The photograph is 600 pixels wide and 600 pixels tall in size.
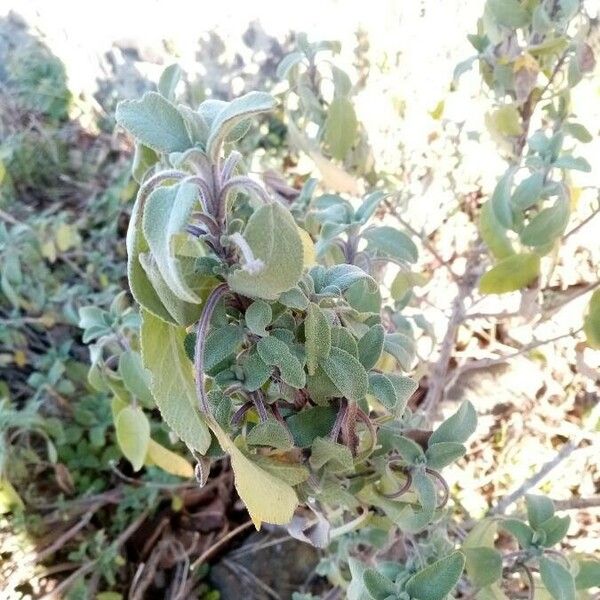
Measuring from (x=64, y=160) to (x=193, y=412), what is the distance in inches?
72.9

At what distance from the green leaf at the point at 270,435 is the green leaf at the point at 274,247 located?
121 millimetres

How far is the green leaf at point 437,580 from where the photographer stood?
0.52 metres

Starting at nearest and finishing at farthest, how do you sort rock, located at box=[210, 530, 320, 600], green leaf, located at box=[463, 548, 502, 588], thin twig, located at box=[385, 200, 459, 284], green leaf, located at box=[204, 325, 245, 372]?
green leaf, located at box=[204, 325, 245, 372] → green leaf, located at box=[463, 548, 502, 588] → thin twig, located at box=[385, 200, 459, 284] → rock, located at box=[210, 530, 320, 600]

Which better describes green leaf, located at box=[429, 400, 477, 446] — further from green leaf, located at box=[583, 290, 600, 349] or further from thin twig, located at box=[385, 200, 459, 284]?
thin twig, located at box=[385, 200, 459, 284]

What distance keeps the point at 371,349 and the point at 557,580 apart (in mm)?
327

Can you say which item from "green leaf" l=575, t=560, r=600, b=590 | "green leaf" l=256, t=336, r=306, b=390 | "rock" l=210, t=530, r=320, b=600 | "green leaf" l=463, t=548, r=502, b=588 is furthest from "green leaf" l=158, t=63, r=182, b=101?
"rock" l=210, t=530, r=320, b=600

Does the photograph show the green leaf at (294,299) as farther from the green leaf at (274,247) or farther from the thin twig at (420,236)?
→ the thin twig at (420,236)

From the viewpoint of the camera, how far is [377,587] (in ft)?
1.82

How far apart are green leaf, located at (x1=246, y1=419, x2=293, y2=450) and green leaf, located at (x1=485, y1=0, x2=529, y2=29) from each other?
67 cm

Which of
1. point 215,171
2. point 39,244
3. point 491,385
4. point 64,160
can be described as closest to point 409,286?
point 215,171

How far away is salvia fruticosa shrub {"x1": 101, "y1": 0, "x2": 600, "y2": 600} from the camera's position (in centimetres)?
40

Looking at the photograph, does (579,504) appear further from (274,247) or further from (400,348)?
(274,247)

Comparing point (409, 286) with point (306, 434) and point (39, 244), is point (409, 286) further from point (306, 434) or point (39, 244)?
point (39, 244)

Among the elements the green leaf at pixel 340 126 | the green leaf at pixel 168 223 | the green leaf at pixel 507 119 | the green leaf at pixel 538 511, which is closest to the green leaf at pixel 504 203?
the green leaf at pixel 507 119
